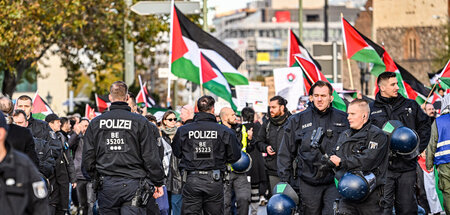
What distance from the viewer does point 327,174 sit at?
10.4 m

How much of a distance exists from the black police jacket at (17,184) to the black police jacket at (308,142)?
4.75 meters

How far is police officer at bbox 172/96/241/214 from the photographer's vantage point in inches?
477

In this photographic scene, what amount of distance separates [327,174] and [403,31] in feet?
239

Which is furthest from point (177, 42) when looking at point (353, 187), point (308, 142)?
point (353, 187)

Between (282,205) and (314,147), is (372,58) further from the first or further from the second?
(282,205)

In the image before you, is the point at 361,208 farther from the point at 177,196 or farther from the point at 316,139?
the point at 177,196

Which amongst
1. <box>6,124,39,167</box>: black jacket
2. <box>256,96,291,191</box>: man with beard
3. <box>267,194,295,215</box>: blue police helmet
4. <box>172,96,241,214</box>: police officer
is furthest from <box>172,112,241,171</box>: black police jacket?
<box>6,124,39,167</box>: black jacket

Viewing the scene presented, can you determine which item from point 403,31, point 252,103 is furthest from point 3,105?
point 403,31

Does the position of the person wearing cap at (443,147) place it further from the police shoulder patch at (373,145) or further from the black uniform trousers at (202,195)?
the black uniform trousers at (202,195)

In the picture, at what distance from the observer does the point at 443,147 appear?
38.8 ft

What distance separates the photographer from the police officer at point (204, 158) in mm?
12109

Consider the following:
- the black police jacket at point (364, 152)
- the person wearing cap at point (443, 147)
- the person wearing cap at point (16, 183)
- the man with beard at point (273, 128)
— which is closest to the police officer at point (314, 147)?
the black police jacket at point (364, 152)

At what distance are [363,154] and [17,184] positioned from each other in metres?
4.67

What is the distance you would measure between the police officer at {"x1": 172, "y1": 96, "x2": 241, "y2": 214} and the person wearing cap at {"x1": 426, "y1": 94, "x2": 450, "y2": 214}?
94.0 inches
